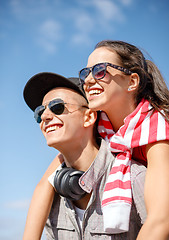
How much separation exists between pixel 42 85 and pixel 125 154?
1.27 m

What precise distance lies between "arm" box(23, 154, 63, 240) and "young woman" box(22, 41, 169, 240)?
31mm

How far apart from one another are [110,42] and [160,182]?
64.1 inches

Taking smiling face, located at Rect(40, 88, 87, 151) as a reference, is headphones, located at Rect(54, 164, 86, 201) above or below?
below

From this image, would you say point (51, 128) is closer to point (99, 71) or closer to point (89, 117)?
point (89, 117)

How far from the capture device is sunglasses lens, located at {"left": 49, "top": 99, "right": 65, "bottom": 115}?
355 centimetres

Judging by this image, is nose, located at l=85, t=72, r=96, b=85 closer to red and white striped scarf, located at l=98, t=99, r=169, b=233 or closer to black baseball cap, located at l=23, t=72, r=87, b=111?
black baseball cap, located at l=23, t=72, r=87, b=111

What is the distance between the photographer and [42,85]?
12.6 ft

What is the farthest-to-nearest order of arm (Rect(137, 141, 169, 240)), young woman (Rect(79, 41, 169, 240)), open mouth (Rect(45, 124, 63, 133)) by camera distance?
1. open mouth (Rect(45, 124, 63, 133))
2. young woman (Rect(79, 41, 169, 240))
3. arm (Rect(137, 141, 169, 240))

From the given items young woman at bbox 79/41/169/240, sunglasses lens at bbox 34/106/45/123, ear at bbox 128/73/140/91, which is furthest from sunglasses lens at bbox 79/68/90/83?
sunglasses lens at bbox 34/106/45/123

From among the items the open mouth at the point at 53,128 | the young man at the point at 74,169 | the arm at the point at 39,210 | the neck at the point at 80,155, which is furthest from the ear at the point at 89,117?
the arm at the point at 39,210

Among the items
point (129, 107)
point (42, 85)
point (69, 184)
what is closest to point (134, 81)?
point (129, 107)

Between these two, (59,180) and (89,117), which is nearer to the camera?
(59,180)

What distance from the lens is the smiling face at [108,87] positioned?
10.7 feet

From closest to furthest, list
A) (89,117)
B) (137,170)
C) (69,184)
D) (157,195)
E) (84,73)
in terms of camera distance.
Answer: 1. (157,195)
2. (137,170)
3. (69,184)
4. (84,73)
5. (89,117)
